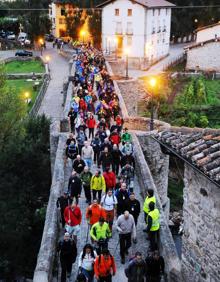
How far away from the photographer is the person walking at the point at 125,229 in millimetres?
12070

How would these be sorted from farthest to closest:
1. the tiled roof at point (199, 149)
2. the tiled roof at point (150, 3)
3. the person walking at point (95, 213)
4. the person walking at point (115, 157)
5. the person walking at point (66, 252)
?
the tiled roof at point (150, 3) → the person walking at point (115, 157) → the person walking at point (95, 213) → the person walking at point (66, 252) → the tiled roof at point (199, 149)

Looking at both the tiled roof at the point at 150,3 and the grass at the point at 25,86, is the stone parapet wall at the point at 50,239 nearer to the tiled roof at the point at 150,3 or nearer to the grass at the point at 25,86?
the grass at the point at 25,86

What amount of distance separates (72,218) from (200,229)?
3.40 meters

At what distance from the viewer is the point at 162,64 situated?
2416 inches

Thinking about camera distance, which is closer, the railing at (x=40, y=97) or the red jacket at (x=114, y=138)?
the red jacket at (x=114, y=138)

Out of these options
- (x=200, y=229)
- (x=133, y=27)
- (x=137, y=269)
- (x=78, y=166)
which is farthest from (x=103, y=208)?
(x=133, y=27)

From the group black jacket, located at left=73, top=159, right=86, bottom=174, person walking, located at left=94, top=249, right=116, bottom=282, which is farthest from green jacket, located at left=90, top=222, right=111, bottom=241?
black jacket, located at left=73, top=159, right=86, bottom=174

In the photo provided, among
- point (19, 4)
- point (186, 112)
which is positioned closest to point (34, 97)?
point (186, 112)

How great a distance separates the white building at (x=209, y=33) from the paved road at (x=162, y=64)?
163 inches

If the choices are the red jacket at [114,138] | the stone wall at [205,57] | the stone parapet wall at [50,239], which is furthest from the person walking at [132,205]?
the stone wall at [205,57]

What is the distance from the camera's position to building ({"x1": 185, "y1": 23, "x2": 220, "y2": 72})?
59.1 m

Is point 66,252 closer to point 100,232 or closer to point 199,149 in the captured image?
point 100,232

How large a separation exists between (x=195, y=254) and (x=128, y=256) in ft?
8.89

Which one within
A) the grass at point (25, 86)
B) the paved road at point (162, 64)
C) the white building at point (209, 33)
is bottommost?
Answer: the grass at point (25, 86)
